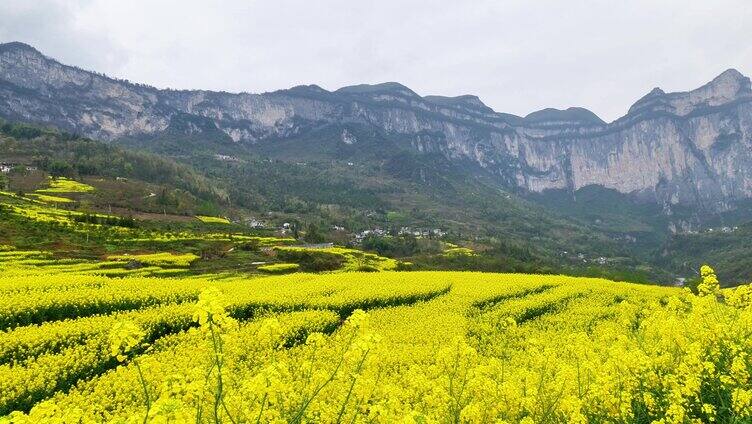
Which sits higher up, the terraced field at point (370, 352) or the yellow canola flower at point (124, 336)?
the yellow canola flower at point (124, 336)

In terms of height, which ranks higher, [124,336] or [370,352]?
[124,336]

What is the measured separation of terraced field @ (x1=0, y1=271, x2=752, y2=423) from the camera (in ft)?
25.8

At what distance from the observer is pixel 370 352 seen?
7.48 meters

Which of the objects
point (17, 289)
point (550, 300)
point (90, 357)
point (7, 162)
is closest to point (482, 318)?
point (550, 300)

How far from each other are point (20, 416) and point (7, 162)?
198m

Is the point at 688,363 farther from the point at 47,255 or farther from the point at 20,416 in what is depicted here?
the point at 47,255

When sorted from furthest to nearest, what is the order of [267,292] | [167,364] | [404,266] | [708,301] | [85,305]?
[404,266], [267,292], [85,305], [167,364], [708,301]

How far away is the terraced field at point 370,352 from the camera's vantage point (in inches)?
309

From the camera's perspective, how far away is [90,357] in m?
19.4

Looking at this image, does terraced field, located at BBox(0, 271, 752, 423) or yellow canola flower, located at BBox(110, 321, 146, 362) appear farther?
terraced field, located at BBox(0, 271, 752, 423)

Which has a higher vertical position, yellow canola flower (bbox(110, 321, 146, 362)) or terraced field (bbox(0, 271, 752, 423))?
yellow canola flower (bbox(110, 321, 146, 362))

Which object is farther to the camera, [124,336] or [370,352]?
[370,352]

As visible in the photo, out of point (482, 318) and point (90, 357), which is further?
point (482, 318)

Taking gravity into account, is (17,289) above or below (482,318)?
above
